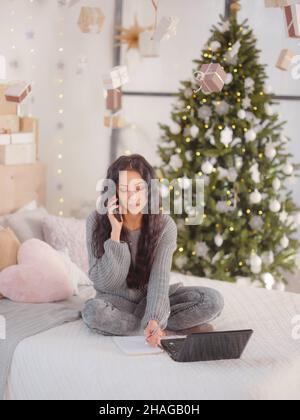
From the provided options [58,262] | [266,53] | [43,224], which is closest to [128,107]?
[266,53]

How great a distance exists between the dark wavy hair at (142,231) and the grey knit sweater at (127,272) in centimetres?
2

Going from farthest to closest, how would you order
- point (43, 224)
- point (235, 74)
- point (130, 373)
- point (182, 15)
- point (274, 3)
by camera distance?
point (182, 15) → point (235, 74) → point (43, 224) → point (274, 3) → point (130, 373)

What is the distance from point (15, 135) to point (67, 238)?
2.54ft

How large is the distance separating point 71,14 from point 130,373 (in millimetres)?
2785

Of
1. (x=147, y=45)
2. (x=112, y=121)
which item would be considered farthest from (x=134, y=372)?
(x=147, y=45)

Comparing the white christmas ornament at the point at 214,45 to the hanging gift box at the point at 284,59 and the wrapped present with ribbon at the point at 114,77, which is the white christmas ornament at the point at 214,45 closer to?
the hanging gift box at the point at 284,59

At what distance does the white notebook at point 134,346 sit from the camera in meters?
2.42

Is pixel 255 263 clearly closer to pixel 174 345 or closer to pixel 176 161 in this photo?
pixel 176 161

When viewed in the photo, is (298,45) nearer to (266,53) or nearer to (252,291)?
(266,53)

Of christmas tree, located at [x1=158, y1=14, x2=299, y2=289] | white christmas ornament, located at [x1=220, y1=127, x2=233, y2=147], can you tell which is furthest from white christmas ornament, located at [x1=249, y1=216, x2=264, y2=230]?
white christmas ornament, located at [x1=220, y1=127, x2=233, y2=147]

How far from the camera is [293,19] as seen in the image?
2.75 metres

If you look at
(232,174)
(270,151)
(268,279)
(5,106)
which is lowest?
(268,279)

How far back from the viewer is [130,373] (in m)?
2.29
